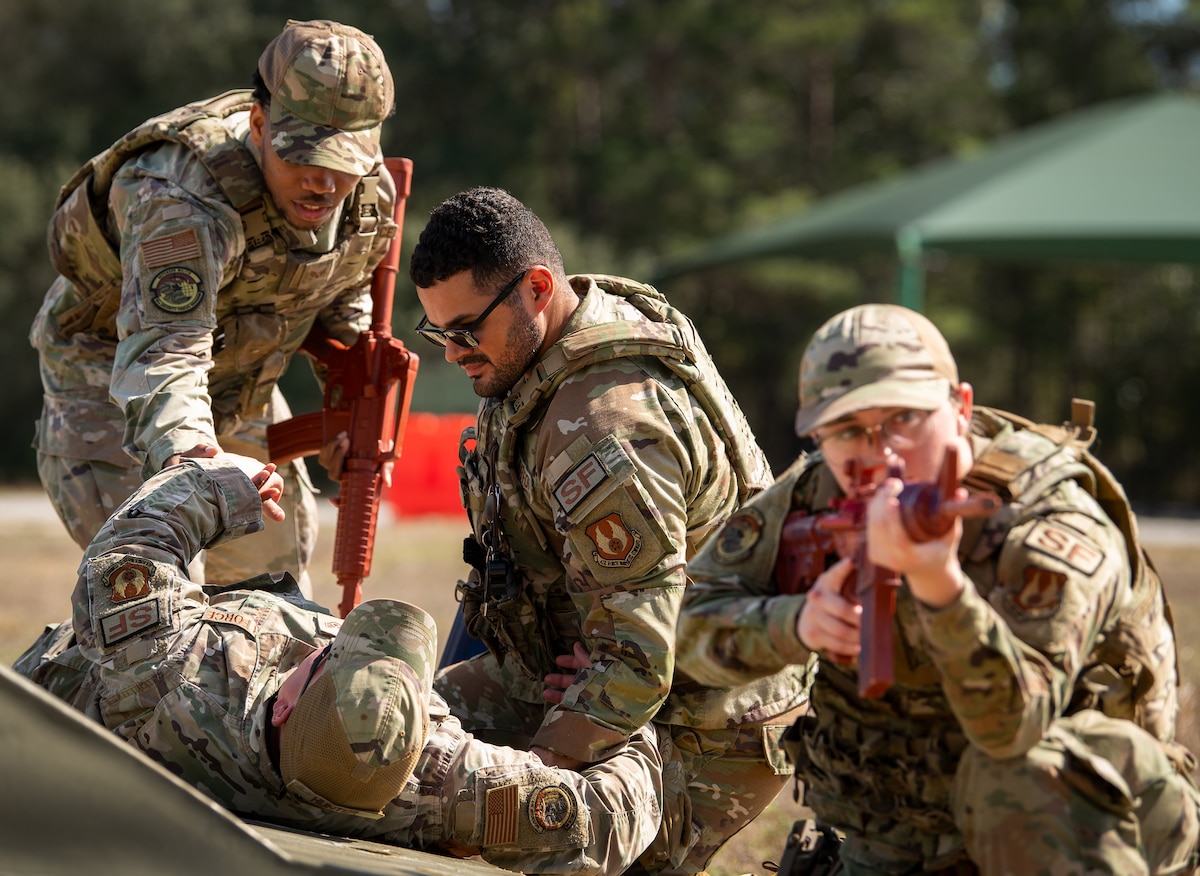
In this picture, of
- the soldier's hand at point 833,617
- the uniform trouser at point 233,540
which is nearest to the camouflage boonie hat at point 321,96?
the uniform trouser at point 233,540

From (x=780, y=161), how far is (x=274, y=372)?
26.0 m

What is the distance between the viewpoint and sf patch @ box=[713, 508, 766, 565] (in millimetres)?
3168

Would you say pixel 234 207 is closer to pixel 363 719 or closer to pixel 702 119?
pixel 363 719

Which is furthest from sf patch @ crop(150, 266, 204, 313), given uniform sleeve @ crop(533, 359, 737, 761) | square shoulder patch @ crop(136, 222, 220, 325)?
uniform sleeve @ crop(533, 359, 737, 761)

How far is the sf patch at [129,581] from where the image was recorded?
3.78 metres

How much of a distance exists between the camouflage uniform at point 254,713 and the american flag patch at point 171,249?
3.52ft

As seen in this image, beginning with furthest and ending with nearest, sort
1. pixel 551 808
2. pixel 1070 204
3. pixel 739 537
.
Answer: pixel 1070 204, pixel 551 808, pixel 739 537

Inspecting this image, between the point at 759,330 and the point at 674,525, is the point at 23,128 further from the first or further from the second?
the point at 674,525

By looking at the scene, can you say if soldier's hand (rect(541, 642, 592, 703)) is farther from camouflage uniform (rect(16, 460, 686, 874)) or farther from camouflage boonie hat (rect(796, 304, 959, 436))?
camouflage boonie hat (rect(796, 304, 959, 436))

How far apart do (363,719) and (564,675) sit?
0.90 metres

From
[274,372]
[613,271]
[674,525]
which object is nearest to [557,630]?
[674,525]

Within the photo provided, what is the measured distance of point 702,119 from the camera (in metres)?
31.0

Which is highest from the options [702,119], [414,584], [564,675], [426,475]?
[564,675]

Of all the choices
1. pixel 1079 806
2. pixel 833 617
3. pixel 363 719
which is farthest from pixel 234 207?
pixel 1079 806
